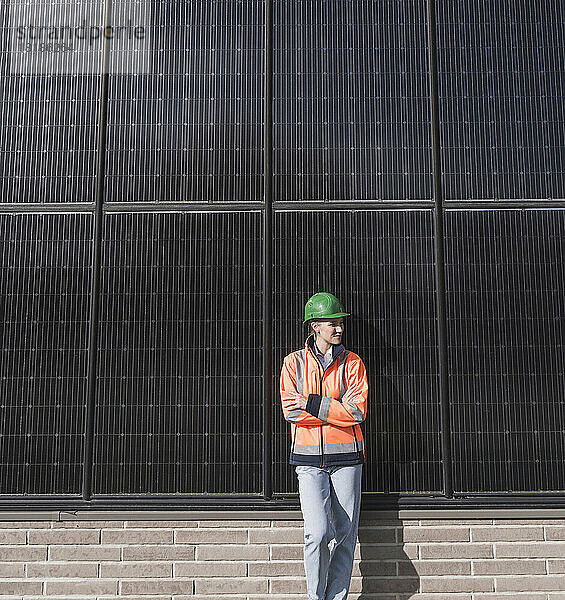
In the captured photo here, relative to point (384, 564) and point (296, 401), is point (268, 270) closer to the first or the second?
point (296, 401)

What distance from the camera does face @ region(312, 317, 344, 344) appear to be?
511 cm

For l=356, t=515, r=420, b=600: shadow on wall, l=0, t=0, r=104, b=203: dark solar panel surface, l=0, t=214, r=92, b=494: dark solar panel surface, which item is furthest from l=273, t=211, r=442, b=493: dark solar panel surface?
l=0, t=0, r=104, b=203: dark solar panel surface

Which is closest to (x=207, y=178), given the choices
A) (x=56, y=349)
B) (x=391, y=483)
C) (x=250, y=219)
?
(x=250, y=219)

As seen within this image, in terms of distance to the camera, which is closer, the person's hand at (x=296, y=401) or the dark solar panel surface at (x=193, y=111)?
the person's hand at (x=296, y=401)

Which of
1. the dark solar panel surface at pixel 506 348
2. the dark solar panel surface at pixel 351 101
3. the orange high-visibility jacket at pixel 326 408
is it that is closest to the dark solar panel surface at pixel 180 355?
the orange high-visibility jacket at pixel 326 408

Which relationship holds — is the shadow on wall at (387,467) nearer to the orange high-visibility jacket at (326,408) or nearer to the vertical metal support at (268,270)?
the orange high-visibility jacket at (326,408)

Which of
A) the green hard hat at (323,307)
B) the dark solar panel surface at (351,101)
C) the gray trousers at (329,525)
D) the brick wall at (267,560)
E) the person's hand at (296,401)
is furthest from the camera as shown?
the dark solar panel surface at (351,101)

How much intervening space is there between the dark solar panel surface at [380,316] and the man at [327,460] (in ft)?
1.53

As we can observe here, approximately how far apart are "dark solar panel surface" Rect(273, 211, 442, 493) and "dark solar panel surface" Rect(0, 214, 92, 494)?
5.82 ft

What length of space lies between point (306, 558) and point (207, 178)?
3.39m

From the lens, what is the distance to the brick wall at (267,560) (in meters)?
5.21

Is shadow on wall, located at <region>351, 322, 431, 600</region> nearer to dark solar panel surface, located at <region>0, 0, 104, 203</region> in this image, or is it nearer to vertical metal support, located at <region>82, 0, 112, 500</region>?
vertical metal support, located at <region>82, 0, 112, 500</region>

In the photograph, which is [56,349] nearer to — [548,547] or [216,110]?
[216,110]

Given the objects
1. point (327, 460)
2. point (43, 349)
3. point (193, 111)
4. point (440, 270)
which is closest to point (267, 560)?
point (327, 460)
